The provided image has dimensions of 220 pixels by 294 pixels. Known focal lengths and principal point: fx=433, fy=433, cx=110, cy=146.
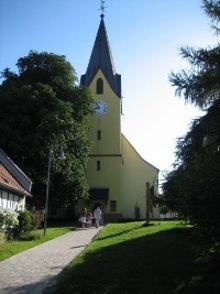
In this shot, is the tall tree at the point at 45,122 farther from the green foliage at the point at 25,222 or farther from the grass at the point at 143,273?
the grass at the point at 143,273

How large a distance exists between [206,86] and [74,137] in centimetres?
2455

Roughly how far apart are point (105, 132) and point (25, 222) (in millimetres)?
26687

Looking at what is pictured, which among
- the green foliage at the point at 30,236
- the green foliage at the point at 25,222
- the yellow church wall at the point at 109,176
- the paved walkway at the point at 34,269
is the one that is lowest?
the paved walkway at the point at 34,269

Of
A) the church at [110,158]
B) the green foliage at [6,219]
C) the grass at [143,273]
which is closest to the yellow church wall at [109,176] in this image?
the church at [110,158]

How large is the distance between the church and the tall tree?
7.99 meters

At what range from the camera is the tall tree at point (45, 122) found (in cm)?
3247

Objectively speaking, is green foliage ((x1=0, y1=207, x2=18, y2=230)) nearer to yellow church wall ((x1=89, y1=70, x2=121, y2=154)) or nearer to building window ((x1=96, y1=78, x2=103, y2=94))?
yellow church wall ((x1=89, y1=70, x2=121, y2=154))

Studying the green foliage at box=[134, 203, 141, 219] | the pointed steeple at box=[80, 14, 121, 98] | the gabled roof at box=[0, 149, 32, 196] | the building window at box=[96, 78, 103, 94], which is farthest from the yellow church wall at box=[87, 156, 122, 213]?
the gabled roof at box=[0, 149, 32, 196]

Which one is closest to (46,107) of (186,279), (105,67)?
(105,67)

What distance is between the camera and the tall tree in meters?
32.5

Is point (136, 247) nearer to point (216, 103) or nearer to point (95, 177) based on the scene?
point (216, 103)

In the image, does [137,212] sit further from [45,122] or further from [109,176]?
[45,122]

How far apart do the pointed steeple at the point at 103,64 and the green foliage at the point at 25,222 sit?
95.3 feet

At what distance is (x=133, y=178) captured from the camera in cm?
5019
